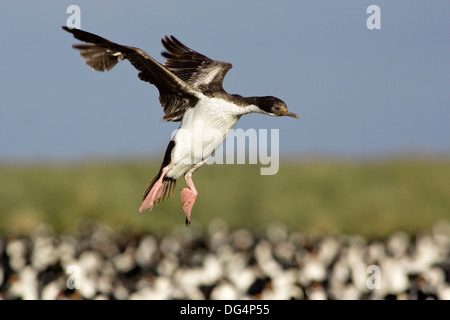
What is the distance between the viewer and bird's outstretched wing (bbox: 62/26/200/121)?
274 inches

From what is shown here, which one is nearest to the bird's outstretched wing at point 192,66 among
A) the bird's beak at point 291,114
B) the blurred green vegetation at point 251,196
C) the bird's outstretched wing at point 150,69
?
the bird's outstretched wing at point 150,69

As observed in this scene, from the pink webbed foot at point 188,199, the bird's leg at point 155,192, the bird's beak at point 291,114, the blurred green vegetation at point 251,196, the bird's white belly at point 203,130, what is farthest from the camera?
the blurred green vegetation at point 251,196

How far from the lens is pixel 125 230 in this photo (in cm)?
3616

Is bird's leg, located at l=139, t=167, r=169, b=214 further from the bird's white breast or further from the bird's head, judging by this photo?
the bird's head

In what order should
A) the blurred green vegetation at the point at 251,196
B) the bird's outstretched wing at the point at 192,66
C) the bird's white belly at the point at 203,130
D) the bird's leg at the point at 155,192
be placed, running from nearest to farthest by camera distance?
the bird's white belly at the point at 203,130, the bird's leg at the point at 155,192, the bird's outstretched wing at the point at 192,66, the blurred green vegetation at the point at 251,196

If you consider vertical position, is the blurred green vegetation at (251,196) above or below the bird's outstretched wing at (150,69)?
below

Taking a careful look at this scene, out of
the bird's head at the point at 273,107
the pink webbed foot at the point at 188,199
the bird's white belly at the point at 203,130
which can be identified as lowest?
the pink webbed foot at the point at 188,199

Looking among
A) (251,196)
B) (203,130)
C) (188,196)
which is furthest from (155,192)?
(251,196)

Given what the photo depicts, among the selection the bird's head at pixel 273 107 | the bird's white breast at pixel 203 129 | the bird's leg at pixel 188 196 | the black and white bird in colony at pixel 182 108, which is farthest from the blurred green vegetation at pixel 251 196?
the bird's head at pixel 273 107

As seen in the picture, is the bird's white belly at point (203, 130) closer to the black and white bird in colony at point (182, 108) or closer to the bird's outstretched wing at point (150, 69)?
the black and white bird in colony at point (182, 108)

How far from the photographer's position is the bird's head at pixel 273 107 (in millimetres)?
6887

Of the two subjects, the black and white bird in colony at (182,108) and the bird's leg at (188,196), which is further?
the bird's leg at (188,196)

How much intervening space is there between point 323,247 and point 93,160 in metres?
15.8
